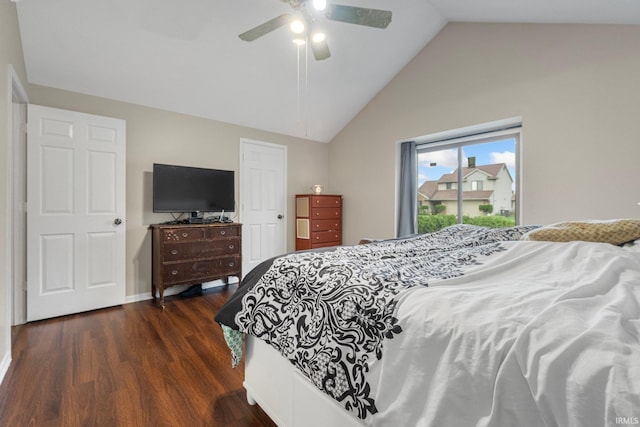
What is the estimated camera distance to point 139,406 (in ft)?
5.33

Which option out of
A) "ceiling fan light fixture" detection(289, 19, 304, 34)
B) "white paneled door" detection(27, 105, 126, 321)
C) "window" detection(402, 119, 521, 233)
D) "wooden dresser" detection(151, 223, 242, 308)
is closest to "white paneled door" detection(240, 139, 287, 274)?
"wooden dresser" detection(151, 223, 242, 308)

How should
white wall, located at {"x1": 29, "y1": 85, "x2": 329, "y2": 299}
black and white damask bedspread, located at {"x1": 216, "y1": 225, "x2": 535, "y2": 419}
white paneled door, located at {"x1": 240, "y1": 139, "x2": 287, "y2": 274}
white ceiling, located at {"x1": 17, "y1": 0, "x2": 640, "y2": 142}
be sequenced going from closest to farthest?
black and white damask bedspread, located at {"x1": 216, "y1": 225, "x2": 535, "y2": 419}, white ceiling, located at {"x1": 17, "y1": 0, "x2": 640, "y2": 142}, white wall, located at {"x1": 29, "y1": 85, "x2": 329, "y2": 299}, white paneled door, located at {"x1": 240, "y1": 139, "x2": 287, "y2": 274}

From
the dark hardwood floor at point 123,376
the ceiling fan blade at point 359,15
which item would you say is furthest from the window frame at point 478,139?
the dark hardwood floor at point 123,376

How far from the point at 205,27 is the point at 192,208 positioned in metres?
1.96

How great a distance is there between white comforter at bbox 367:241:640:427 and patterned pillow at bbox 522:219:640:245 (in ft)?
1.49

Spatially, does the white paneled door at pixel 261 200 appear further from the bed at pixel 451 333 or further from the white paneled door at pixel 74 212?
the bed at pixel 451 333

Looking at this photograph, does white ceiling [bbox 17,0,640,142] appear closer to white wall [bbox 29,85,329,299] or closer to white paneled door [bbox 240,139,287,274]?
white wall [bbox 29,85,329,299]

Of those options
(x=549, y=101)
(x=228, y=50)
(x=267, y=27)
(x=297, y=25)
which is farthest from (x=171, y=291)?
(x=549, y=101)

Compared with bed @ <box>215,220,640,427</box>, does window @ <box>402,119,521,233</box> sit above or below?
above

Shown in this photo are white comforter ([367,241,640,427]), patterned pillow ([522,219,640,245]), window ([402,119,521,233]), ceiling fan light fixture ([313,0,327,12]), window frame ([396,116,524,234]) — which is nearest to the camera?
white comforter ([367,241,640,427])

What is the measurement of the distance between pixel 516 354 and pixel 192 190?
3.65 m

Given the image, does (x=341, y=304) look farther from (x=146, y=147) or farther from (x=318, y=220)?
(x=318, y=220)

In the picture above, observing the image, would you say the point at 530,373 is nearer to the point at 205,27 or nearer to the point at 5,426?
the point at 5,426

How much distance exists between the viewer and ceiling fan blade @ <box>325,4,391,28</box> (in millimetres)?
2027
